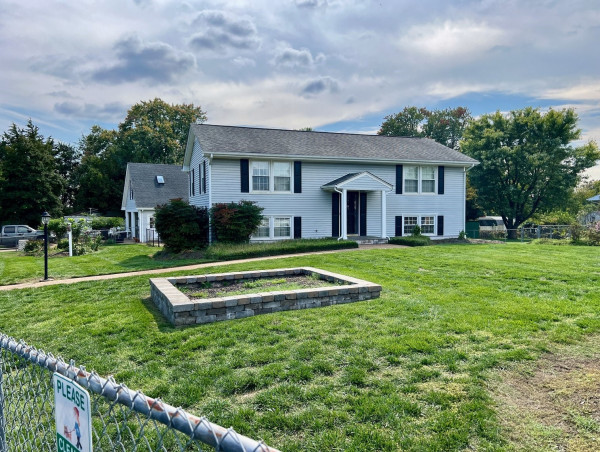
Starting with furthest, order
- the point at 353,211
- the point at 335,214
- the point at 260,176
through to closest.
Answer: the point at 353,211
the point at 335,214
the point at 260,176

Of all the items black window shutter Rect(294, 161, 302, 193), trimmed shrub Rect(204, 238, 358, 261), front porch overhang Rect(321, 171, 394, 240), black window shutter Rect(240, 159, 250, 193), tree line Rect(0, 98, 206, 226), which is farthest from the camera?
tree line Rect(0, 98, 206, 226)

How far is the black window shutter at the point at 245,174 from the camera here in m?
18.6

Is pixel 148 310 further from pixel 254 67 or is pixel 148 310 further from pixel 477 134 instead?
pixel 477 134

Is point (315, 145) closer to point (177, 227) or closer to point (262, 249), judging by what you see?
point (262, 249)

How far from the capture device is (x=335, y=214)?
20.5m

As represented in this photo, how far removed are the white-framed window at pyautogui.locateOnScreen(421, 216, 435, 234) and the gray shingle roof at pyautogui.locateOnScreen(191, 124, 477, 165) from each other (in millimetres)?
3134

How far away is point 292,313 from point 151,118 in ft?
142

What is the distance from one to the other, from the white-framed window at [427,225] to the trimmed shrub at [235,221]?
9496 millimetres

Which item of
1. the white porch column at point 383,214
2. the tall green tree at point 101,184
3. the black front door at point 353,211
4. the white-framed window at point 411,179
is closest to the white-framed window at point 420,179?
the white-framed window at point 411,179

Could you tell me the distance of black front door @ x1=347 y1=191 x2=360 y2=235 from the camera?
20.8 meters

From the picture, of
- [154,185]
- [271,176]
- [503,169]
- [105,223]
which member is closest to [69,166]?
[105,223]

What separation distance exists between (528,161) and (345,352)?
3081 centimetres

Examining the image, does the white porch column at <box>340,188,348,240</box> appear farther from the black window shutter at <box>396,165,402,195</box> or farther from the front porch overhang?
the black window shutter at <box>396,165,402,195</box>

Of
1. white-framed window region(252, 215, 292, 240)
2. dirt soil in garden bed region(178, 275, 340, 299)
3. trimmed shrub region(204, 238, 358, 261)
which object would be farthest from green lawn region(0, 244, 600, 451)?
white-framed window region(252, 215, 292, 240)
